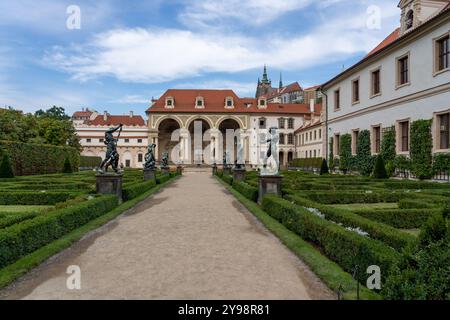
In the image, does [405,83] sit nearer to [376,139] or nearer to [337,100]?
[376,139]

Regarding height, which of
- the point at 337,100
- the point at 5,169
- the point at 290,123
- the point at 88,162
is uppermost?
the point at 290,123

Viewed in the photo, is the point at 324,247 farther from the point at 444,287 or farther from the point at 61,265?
the point at 61,265

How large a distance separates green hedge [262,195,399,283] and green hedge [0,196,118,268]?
15.6ft

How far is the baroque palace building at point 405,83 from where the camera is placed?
54.8 ft

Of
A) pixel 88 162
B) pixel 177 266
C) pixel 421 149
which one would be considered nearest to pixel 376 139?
pixel 421 149

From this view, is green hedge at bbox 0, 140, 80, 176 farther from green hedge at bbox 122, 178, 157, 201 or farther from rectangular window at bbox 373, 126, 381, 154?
rectangular window at bbox 373, 126, 381, 154

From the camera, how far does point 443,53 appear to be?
54.6 feet

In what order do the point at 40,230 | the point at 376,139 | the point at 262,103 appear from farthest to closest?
the point at 262,103, the point at 376,139, the point at 40,230

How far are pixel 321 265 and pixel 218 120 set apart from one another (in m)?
49.4

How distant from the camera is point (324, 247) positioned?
5.85 metres

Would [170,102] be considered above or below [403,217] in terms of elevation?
above

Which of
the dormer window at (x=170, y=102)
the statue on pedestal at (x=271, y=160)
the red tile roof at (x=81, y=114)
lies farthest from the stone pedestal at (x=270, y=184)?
the red tile roof at (x=81, y=114)

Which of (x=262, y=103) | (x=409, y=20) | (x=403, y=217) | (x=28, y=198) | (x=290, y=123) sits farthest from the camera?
(x=290, y=123)

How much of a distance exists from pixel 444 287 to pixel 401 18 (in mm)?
22544
